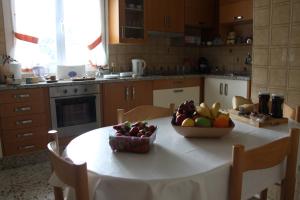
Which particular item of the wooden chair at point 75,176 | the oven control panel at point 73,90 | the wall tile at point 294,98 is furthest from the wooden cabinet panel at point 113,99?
the wooden chair at point 75,176

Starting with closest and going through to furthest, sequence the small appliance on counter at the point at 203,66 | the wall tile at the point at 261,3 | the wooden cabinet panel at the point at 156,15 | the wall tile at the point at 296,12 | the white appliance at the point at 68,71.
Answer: the wall tile at the point at 296,12
the wall tile at the point at 261,3
the white appliance at the point at 68,71
the wooden cabinet panel at the point at 156,15
the small appliance on counter at the point at 203,66

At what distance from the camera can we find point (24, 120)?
288 cm

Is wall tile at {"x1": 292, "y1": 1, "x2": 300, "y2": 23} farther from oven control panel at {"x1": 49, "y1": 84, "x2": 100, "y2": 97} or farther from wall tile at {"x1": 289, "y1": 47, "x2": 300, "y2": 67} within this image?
oven control panel at {"x1": 49, "y1": 84, "x2": 100, "y2": 97}

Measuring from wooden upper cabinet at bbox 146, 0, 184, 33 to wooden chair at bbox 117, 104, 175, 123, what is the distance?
87.0 inches

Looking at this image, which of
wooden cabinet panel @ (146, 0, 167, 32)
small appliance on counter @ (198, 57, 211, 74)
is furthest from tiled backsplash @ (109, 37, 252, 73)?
wooden cabinet panel @ (146, 0, 167, 32)

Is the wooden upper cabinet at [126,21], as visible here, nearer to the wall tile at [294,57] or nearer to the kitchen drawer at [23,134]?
the kitchen drawer at [23,134]

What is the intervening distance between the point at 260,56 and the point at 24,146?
2691 mm

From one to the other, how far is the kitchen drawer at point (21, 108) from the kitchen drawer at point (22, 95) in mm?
41

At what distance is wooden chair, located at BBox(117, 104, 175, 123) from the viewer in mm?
1775

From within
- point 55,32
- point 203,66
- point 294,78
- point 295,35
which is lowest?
point 294,78

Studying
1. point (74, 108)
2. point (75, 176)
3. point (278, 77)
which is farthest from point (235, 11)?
point (75, 176)

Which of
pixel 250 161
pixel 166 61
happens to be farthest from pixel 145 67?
pixel 250 161

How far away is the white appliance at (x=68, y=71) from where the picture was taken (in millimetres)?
3379

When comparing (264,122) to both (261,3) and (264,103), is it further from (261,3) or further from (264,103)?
(261,3)
